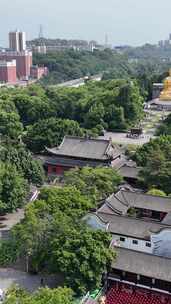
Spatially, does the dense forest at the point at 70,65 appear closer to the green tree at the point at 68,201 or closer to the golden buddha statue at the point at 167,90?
the golden buddha statue at the point at 167,90

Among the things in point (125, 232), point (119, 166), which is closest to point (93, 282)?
point (125, 232)

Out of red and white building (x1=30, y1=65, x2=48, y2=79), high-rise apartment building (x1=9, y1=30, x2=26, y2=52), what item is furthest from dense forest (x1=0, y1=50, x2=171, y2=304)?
high-rise apartment building (x1=9, y1=30, x2=26, y2=52)

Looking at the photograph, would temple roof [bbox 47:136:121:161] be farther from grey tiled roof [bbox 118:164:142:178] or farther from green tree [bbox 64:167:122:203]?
green tree [bbox 64:167:122:203]

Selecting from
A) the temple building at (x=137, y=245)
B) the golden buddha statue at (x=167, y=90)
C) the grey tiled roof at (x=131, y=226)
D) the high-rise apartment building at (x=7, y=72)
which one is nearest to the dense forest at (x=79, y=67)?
the high-rise apartment building at (x=7, y=72)

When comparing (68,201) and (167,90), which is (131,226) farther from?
(167,90)

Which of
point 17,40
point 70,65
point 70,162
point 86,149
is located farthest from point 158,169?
point 17,40

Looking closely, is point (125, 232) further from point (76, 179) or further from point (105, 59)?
point (105, 59)
